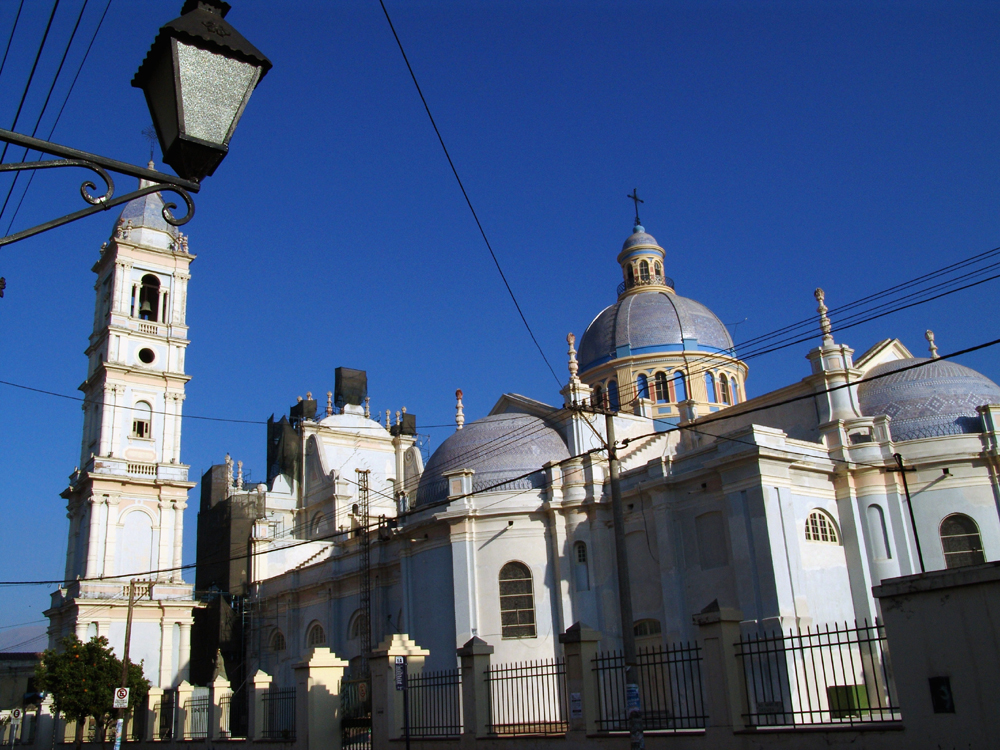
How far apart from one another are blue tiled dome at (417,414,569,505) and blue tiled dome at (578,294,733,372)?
9.77m

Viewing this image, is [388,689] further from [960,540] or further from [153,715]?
[960,540]

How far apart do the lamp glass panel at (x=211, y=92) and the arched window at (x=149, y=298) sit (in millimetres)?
45382

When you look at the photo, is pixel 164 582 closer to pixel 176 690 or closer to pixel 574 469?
pixel 176 690

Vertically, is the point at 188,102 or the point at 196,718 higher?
the point at 188,102

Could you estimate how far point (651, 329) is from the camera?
141 feet

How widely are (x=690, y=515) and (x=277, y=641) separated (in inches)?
1003

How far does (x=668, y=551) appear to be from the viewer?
90.9ft

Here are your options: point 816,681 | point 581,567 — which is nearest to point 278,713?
point 581,567

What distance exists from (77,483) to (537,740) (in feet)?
115

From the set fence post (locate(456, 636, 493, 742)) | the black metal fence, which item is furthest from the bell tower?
fence post (locate(456, 636, 493, 742))

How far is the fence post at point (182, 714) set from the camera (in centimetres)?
2617

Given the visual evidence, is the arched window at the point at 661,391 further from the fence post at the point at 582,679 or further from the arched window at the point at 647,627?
the fence post at the point at 582,679

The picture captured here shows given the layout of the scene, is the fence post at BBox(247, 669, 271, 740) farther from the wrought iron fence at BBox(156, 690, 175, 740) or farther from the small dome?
the small dome

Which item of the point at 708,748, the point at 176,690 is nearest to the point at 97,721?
the point at 176,690
